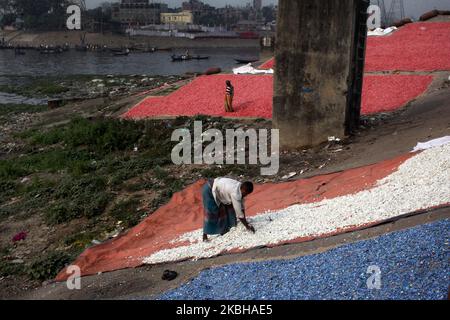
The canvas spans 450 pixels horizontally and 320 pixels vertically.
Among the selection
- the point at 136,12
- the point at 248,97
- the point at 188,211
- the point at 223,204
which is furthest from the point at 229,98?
the point at 136,12

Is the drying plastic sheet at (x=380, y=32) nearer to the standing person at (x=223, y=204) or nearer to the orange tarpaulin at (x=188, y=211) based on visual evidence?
the orange tarpaulin at (x=188, y=211)

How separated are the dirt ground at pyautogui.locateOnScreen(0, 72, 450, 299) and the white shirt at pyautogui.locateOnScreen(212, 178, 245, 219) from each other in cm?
64

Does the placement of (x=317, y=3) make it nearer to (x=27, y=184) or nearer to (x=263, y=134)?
(x=263, y=134)

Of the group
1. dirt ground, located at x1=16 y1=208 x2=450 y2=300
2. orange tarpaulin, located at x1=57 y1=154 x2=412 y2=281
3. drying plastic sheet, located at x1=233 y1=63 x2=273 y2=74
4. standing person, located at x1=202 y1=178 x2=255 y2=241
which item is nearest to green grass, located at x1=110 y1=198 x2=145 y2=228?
orange tarpaulin, located at x1=57 y1=154 x2=412 y2=281

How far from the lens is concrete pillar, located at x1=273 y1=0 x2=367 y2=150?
36.5ft

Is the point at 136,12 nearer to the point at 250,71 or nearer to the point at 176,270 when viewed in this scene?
the point at 250,71

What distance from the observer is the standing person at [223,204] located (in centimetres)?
668

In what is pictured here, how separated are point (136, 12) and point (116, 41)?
27537mm

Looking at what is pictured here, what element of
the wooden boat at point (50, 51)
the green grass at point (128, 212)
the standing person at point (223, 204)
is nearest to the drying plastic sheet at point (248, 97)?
the green grass at point (128, 212)

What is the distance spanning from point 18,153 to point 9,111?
10.3 meters

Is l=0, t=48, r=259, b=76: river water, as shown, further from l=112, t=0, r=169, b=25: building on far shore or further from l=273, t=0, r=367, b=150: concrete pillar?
l=112, t=0, r=169, b=25: building on far shore

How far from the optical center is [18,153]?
16156mm

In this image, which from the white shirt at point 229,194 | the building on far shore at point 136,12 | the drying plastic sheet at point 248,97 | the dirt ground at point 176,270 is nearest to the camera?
the dirt ground at point 176,270

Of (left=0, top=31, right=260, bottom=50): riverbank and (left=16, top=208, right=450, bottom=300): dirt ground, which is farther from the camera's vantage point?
(left=0, top=31, right=260, bottom=50): riverbank
